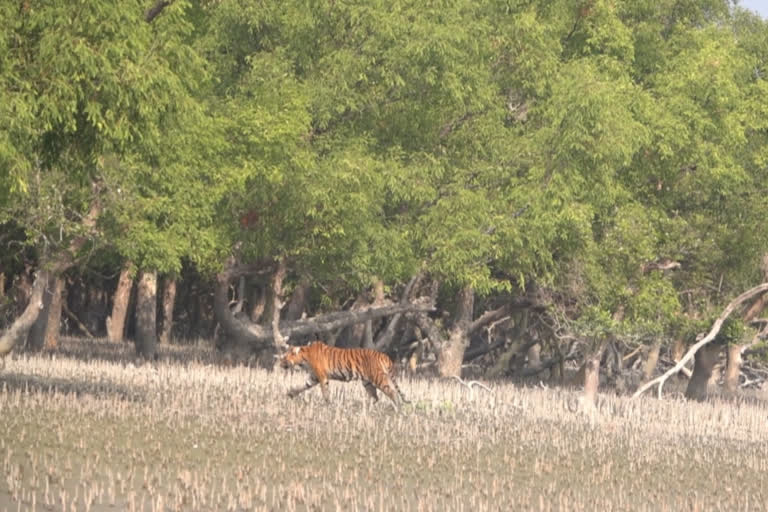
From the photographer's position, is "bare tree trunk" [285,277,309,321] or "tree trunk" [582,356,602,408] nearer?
"tree trunk" [582,356,602,408]

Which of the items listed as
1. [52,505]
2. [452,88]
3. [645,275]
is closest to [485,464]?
[52,505]

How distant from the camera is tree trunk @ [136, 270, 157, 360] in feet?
123

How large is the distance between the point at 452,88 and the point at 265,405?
12.2 metres

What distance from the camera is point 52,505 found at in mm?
13250

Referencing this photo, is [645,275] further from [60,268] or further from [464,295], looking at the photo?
[60,268]

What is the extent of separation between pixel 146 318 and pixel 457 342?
8397 millimetres

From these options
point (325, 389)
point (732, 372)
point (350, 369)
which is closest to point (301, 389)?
point (325, 389)

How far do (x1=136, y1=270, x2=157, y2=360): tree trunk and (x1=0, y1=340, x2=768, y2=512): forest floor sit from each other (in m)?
8.38

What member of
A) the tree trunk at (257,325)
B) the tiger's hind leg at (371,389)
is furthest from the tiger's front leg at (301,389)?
the tree trunk at (257,325)

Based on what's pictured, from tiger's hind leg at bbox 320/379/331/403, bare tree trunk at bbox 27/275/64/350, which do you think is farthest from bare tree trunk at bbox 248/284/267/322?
tiger's hind leg at bbox 320/379/331/403

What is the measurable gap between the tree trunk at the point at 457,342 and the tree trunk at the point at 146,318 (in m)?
7.71

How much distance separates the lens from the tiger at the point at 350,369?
24.5 meters

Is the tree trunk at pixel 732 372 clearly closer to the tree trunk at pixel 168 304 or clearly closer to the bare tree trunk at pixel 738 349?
the bare tree trunk at pixel 738 349

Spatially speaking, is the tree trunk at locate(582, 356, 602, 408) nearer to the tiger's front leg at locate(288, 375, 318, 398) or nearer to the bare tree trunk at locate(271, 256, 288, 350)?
the tiger's front leg at locate(288, 375, 318, 398)
